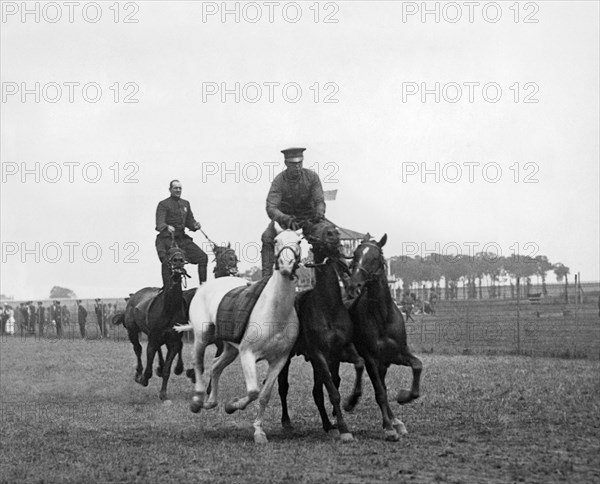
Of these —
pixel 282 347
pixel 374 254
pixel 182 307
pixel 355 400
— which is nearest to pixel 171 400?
pixel 182 307

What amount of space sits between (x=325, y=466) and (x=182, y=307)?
331 inches

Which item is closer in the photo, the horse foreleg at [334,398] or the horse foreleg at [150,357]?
the horse foreleg at [334,398]

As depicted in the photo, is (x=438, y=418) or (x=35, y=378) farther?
(x=35, y=378)

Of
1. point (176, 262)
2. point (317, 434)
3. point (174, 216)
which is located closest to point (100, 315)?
point (174, 216)

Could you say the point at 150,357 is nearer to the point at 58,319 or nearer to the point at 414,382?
the point at 414,382

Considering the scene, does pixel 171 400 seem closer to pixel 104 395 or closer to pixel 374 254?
pixel 104 395

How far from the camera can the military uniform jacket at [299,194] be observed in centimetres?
1268

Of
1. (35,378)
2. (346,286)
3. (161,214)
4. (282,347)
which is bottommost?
(35,378)

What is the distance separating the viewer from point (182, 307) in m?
17.4

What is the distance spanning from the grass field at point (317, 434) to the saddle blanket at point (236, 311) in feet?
4.41

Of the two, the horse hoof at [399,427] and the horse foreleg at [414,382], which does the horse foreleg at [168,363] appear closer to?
the horse foreleg at [414,382]

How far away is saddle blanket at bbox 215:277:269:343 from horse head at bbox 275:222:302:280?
0.98 m

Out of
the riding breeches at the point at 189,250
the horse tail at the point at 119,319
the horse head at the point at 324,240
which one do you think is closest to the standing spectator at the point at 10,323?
the horse tail at the point at 119,319

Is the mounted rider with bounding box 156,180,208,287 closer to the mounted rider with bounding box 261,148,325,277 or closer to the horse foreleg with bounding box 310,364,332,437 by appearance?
the mounted rider with bounding box 261,148,325,277
